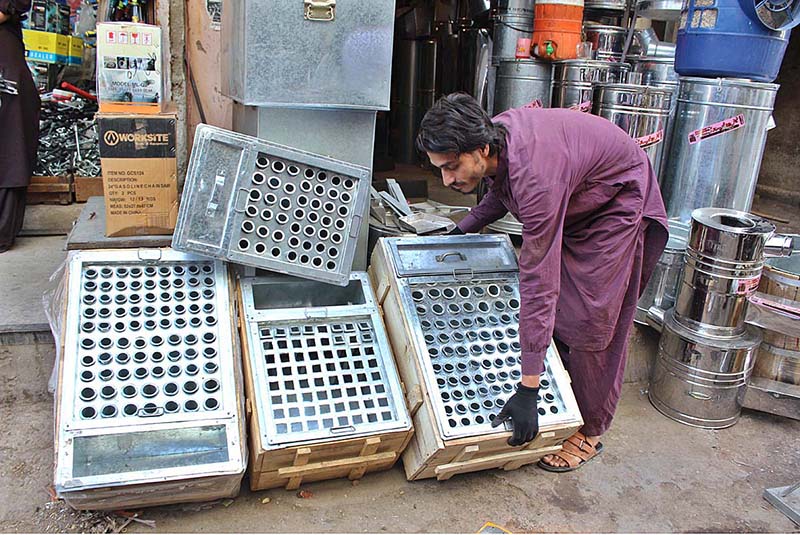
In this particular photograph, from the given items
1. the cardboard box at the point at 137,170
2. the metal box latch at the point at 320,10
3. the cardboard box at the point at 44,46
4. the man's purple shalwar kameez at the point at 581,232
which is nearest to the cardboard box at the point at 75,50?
the cardboard box at the point at 44,46

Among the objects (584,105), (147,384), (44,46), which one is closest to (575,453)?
(147,384)

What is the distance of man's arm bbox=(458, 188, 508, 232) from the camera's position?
2.83 metres

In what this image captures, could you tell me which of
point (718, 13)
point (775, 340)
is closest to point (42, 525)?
point (775, 340)

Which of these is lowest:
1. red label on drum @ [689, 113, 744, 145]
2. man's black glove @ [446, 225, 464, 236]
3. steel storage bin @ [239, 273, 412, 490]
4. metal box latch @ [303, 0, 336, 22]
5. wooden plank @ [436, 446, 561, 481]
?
wooden plank @ [436, 446, 561, 481]

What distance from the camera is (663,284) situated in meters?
3.46

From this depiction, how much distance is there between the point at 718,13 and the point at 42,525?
4.02m

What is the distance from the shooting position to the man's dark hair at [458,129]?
6.80 ft

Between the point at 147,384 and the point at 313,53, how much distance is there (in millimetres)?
1446

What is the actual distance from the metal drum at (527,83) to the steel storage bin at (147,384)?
2485mm

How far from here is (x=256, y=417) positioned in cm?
222

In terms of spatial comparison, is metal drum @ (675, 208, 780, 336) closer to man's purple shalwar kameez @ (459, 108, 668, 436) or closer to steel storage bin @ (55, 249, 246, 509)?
man's purple shalwar kameez @ (459, 108, 668, 436)

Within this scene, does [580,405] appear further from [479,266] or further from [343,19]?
[343,19]

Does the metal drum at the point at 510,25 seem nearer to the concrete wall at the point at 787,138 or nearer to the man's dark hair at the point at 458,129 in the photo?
the man's dark hair at the point at 458,129

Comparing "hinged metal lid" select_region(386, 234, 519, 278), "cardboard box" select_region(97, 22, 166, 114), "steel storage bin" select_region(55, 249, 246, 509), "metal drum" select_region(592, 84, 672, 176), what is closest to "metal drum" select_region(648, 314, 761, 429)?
"hinged metal lid" select_region(386, 234, 519, 278)
